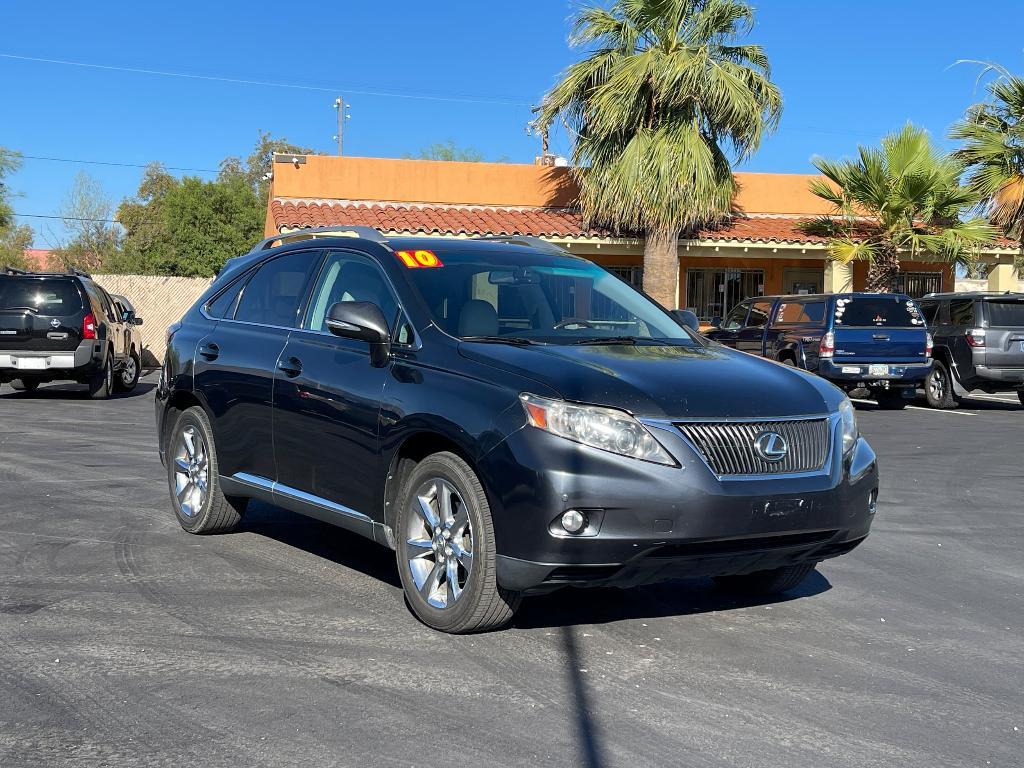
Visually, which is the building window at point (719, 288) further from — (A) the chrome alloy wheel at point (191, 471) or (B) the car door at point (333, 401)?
(B) the car door at point (333, 401)

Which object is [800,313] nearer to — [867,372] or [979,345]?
[867,372]

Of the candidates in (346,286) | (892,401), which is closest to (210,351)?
(346,286)

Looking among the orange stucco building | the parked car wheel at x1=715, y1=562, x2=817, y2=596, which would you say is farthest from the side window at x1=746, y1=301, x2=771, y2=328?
the parked car wheel at x1=715, y1=562, x2=817, y2=596

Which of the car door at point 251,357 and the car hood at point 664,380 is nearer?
the car hood at point 664,380

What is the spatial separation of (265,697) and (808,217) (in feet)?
81.7

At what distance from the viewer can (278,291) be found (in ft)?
22.6

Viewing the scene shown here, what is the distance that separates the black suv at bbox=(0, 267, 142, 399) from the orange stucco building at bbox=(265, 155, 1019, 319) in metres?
5.83

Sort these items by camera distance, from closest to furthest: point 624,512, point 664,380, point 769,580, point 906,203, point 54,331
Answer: point 624,512, point 664,380, point 769,580, point 54,331, point 906,203

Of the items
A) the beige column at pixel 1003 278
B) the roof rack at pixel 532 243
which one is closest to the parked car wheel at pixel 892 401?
the roof rack at pixel 532 243

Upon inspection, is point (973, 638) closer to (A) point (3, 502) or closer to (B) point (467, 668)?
(B) point (467, 668)

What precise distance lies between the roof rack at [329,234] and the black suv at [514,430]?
69mm

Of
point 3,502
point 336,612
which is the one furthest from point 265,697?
point 3,502

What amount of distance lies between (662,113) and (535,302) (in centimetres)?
1747

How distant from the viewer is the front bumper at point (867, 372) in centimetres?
1731
